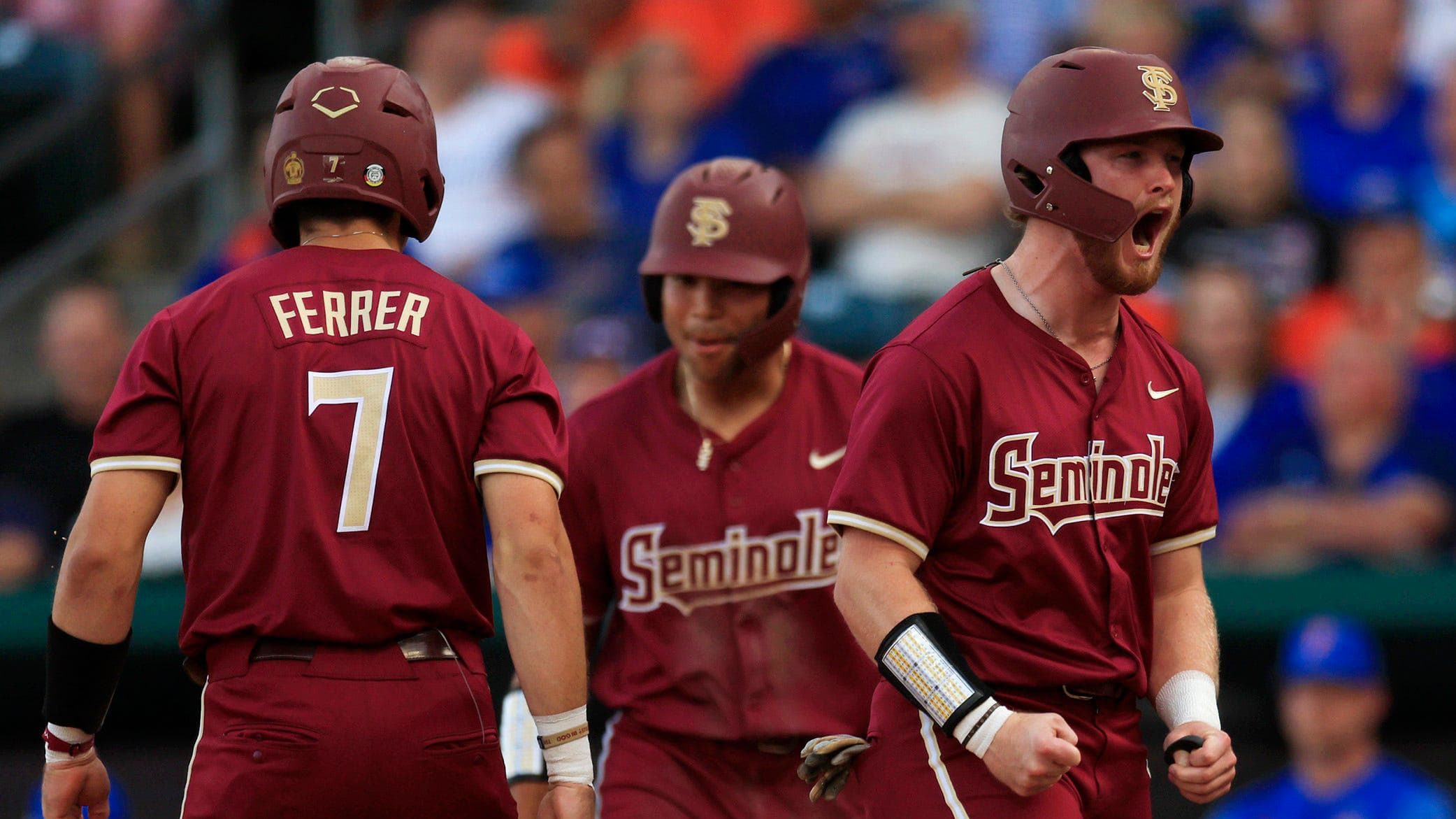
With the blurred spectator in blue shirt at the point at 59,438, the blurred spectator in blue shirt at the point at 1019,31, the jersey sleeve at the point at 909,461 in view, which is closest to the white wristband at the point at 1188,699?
the jersey sleeve at the point at 909,461

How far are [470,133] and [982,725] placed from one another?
6292 millimetres

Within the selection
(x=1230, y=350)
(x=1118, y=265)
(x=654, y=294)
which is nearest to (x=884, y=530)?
(x=1118, y=265)

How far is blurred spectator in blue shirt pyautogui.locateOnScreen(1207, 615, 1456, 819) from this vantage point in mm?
6383

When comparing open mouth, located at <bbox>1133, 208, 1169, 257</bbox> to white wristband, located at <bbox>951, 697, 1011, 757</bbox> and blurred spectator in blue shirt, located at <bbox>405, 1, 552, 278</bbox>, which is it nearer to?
white wristband, located at <bbox>951, 697, 1011, 757</bbox>

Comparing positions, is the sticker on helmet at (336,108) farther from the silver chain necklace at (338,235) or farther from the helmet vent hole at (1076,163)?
the helmet vent hole at (1076,163)

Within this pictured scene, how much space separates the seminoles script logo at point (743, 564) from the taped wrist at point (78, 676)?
1469mm

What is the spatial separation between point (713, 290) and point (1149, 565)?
1448mm

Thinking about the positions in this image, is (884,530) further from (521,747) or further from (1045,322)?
(521,747)

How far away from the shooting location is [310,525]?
355cm

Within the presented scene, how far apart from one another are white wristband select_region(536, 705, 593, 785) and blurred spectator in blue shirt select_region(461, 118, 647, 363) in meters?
4.60

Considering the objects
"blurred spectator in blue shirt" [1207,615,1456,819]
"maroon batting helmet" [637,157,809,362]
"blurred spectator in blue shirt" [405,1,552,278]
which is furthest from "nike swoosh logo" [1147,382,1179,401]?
"blurred spectator in blue shirt" [405,1,552,278]

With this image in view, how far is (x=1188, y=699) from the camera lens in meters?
3.73

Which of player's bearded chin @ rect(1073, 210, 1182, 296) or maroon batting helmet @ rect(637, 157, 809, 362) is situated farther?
maroon batting helmet @ rect(637, 157, 809, 362)

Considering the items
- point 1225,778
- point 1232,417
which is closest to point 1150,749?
point 1232,417
